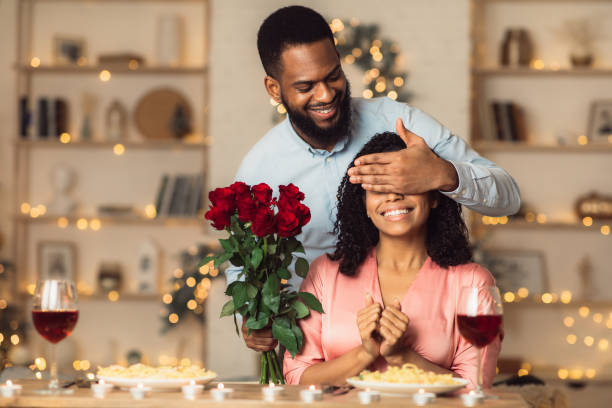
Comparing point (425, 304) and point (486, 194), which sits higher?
point (486, 194)

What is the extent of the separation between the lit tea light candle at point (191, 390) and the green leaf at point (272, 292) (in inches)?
10.8

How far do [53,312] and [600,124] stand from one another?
414 centimetres

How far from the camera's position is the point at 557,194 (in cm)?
490

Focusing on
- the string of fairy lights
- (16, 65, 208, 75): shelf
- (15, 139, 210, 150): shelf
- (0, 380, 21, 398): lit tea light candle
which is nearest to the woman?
(0, 380, 21, 398): lit tea light candle

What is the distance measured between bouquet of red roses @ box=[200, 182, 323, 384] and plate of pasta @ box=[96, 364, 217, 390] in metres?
0.20

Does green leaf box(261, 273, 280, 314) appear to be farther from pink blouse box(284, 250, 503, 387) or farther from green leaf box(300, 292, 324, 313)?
pink blouse box(284, 250, 503, 387)

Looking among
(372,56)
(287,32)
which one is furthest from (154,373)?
(372,56)

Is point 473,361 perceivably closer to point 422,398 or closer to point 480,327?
point 480,327

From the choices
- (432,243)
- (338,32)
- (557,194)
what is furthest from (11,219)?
(432,243)

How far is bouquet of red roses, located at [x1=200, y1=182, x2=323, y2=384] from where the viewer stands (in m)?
1.56

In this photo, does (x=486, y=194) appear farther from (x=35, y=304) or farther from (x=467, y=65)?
(x=467, y=65)

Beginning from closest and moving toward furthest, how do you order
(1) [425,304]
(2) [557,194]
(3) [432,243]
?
(1) [425,304] → (3) [432,243] → (2) [557,194]

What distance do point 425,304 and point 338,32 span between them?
3.08 m

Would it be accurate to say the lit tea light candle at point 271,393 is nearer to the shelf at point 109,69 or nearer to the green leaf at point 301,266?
the green leaf at point 301,266
